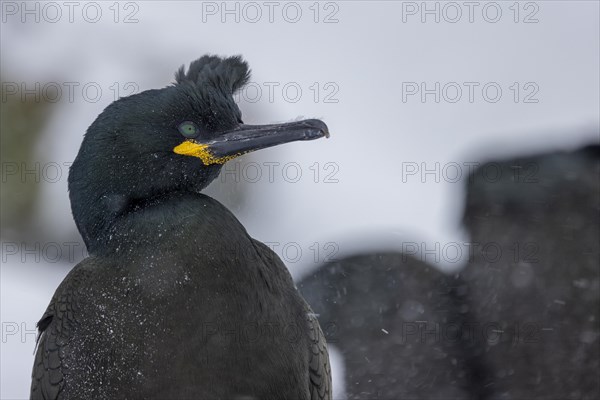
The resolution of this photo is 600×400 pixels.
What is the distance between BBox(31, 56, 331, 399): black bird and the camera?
12.2 ft

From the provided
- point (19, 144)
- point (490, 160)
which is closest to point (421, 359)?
point (490, 160)

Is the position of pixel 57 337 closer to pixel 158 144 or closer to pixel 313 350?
pixel 158 144

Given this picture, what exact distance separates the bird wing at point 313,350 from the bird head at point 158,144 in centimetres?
42

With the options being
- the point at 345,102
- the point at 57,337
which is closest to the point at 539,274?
the point at 57,337

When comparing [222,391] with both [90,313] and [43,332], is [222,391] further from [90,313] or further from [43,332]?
[43,332]

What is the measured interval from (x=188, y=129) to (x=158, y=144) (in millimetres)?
146

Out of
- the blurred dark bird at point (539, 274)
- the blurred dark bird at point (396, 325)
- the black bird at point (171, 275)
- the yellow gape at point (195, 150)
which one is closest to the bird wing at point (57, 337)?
the black bird at point (171, 275)

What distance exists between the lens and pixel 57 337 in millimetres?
4016

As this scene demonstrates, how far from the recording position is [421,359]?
6.82 m

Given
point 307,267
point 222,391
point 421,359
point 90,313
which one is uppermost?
point 90,313

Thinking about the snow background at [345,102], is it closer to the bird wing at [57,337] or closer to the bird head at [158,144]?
the bird wing at [57,337]

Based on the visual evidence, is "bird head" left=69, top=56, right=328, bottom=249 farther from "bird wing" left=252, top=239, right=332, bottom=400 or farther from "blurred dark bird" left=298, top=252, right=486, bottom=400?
"blurred dark bird" left=298, top=252, right=486, bottom=400

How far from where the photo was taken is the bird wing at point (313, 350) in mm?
4109

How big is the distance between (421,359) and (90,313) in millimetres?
3499
